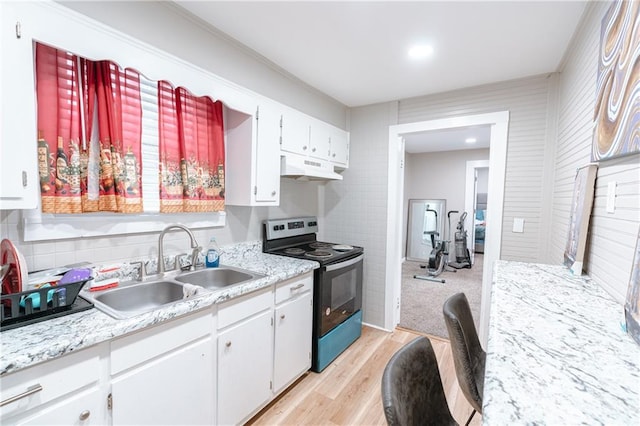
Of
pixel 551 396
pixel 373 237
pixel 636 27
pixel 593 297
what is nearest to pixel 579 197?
pixel 593 297

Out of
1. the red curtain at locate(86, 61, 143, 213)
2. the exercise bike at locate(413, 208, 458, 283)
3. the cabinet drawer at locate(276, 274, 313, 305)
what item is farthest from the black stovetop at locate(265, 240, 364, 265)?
the exercise bike at locate(413, 208, 458, 283)

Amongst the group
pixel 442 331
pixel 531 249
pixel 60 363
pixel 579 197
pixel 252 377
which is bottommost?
pixel 442 331

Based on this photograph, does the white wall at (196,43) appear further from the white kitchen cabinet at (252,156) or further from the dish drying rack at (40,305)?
the dish drying rack at (40,305)

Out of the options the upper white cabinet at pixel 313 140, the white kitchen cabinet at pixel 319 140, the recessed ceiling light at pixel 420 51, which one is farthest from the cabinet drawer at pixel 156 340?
the recessed ceiling light at pixel 420 51

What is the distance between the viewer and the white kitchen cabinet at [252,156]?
2.12 meters

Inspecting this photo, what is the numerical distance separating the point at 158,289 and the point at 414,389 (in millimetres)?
1509

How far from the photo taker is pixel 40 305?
1.11m

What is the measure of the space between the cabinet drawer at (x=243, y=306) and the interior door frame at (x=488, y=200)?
1657 millimetres

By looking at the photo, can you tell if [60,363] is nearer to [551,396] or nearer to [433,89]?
[551,396]

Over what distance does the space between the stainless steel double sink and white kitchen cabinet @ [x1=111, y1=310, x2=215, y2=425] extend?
0.15 m

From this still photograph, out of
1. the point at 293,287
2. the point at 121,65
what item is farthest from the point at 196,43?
the point at 293,287

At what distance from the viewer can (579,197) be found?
5.02 feet

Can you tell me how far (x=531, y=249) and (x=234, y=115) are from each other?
270 cm

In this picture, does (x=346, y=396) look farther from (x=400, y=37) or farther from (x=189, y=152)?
(x=400, y=37)
